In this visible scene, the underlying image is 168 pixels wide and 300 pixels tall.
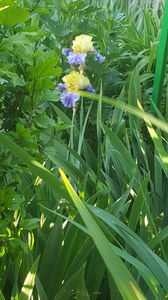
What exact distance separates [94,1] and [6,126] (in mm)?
2811

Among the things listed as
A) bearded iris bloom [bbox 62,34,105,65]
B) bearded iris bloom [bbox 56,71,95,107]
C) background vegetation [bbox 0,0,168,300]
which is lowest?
background vegetation [bbox 0,0,168,300]

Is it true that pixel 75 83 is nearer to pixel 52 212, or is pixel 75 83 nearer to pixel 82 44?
pixel 82 44

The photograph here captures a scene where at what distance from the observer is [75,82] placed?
168 cm

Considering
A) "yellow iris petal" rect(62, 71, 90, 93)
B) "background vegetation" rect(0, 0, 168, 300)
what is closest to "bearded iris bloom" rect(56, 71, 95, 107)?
"yellow iris petal" rect(62, 71, 90, 93)

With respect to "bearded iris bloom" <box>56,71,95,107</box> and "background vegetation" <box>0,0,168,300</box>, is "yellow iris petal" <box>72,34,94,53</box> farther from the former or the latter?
"background vegetation" <box>0,0,168,300</box>

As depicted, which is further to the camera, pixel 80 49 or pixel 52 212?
pixel 80 49

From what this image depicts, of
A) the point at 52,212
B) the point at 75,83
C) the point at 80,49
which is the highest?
the point at 80,49

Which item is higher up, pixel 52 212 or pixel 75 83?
pixel 75 83

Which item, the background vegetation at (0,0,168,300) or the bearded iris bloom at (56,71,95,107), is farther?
the bearded iris bloom at (56,71,95,107)

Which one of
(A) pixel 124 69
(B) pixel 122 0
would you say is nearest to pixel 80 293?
(A) pixel 124 69

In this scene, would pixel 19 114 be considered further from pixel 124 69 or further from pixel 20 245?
pixel 124 69

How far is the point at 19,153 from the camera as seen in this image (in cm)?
65

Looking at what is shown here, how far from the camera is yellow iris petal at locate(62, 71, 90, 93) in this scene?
1.65 metres

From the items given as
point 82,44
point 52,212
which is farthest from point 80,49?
point 52,212
